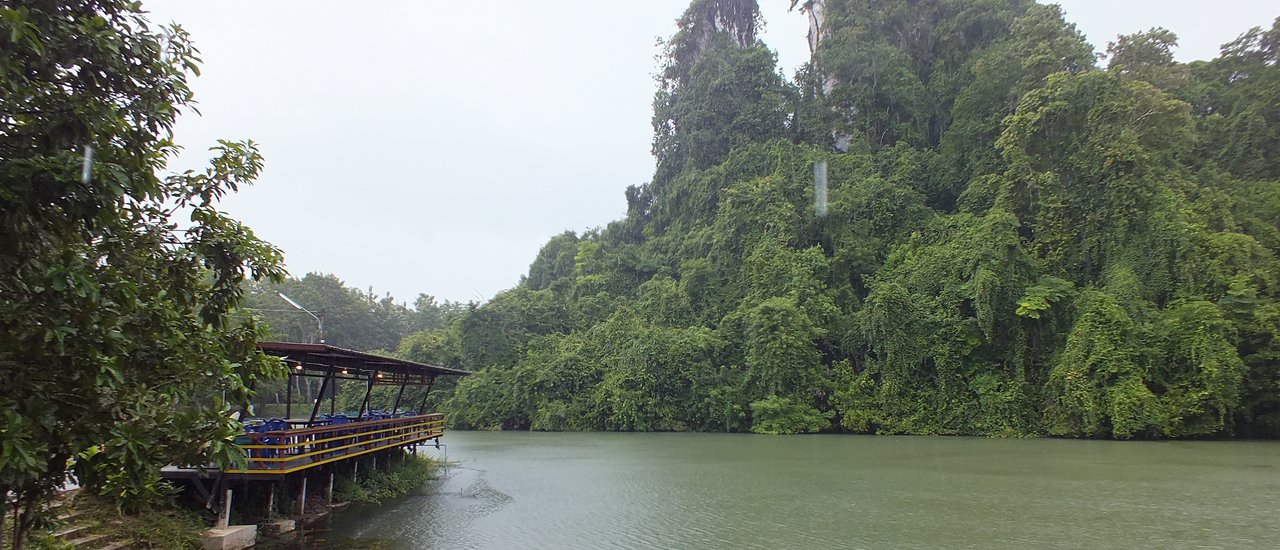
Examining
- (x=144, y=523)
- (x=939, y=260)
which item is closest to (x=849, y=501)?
(x=144, y=523)

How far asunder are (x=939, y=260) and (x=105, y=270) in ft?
94.6

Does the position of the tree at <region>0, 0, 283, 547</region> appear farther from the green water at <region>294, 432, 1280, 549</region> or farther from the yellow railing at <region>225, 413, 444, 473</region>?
the green water at <region>294, 432, 1280, 549</region>

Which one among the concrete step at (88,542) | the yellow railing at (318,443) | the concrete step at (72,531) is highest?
the yellow railing at (318,443)

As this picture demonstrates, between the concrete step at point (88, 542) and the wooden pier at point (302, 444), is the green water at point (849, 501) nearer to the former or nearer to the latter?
the wooden pier at point (302, 444)

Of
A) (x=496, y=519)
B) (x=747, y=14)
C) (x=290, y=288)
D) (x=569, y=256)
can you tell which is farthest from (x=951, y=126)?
(x=290, y=288)

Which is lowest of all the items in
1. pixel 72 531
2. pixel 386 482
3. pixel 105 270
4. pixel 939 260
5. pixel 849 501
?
pixel 386 482

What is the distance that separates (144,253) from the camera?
13.3 ft

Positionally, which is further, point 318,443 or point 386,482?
point 386,482

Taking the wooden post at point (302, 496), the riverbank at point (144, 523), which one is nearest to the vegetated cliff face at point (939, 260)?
the wooden post at point (302, 496)

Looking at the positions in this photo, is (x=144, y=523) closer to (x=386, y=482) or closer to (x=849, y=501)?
(x=386, y=482)

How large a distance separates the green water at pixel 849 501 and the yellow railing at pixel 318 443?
43.6 inches

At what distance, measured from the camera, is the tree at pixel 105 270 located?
9.95ft

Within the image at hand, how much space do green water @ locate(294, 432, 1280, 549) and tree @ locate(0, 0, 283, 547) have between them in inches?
254

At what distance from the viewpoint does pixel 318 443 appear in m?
10.4
